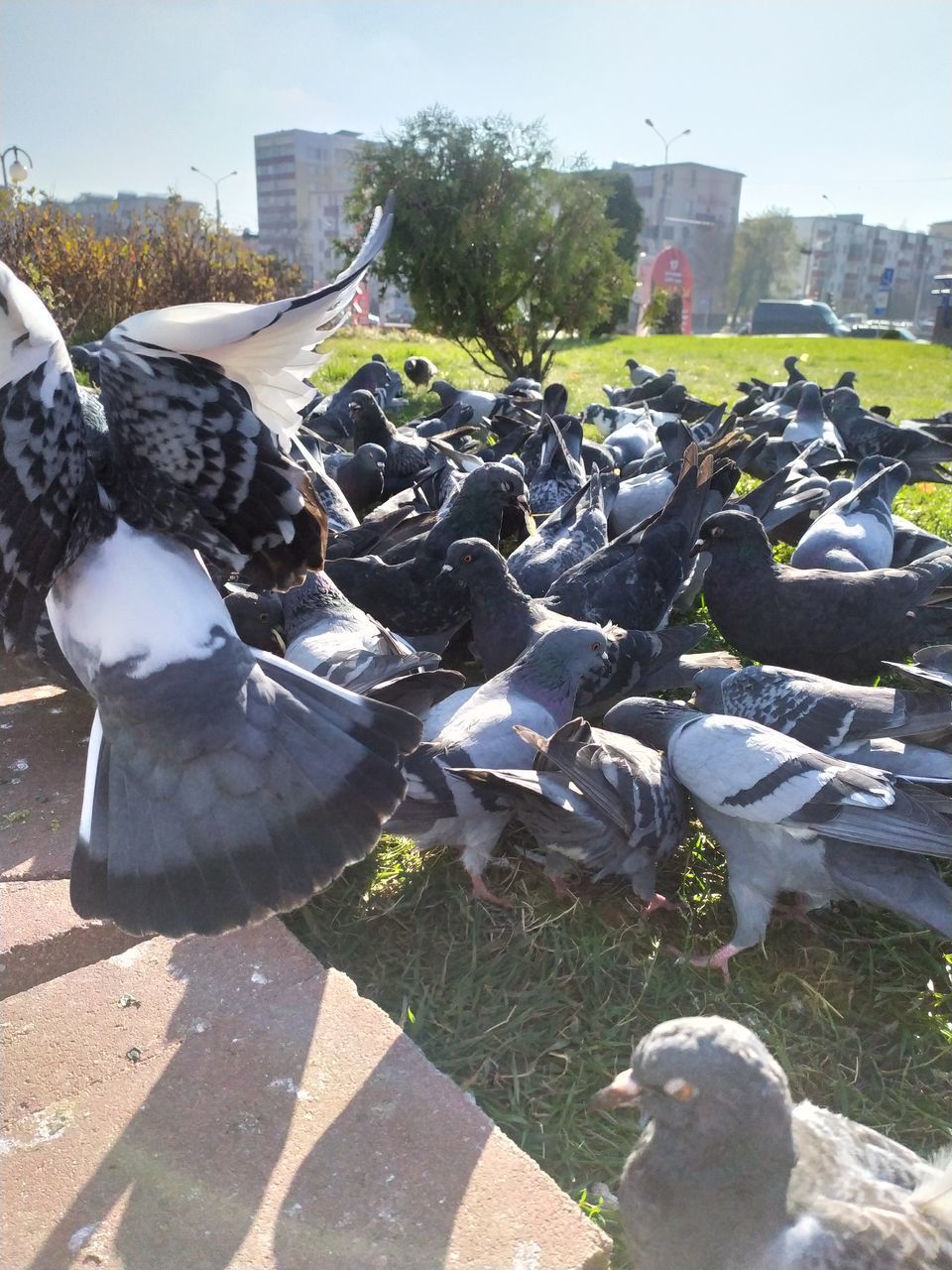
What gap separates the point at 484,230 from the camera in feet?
48.5

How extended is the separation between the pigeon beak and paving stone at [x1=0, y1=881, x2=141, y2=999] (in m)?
1.41

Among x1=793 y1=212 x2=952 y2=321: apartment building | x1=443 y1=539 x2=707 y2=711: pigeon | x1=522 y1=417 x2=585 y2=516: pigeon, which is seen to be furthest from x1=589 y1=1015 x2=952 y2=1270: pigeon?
x1=793 y1=212 x2=952 y2=321: apartment building

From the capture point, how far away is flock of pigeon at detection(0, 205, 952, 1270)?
150cm

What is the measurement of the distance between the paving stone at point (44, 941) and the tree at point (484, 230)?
46.8ft

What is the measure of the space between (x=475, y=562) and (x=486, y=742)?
1.14m

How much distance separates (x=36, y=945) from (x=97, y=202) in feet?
212

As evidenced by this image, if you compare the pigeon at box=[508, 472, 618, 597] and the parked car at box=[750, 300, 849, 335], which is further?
the parked car at box=[750, 300, 849, 335]

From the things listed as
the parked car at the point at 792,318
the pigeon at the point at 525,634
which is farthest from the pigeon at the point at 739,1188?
the parked car at the point at 792,318

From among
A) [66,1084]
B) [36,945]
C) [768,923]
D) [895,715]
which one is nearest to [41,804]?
[36,945]

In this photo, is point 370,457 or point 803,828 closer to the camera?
point 803,828

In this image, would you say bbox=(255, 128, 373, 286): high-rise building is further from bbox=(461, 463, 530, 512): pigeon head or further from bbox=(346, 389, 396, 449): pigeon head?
bbox=(461, 463, 530, 512): pigeon head

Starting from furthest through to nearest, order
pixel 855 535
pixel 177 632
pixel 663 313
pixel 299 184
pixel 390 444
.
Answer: pixel 299 184 < pixel 663 313 < pixel 390 444 < pixel 855 535 < pixel 177 632

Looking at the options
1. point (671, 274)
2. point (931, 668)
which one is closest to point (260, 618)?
point (931, 668)

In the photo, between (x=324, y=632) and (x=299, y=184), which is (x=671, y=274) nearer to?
(x=324, y=632)
